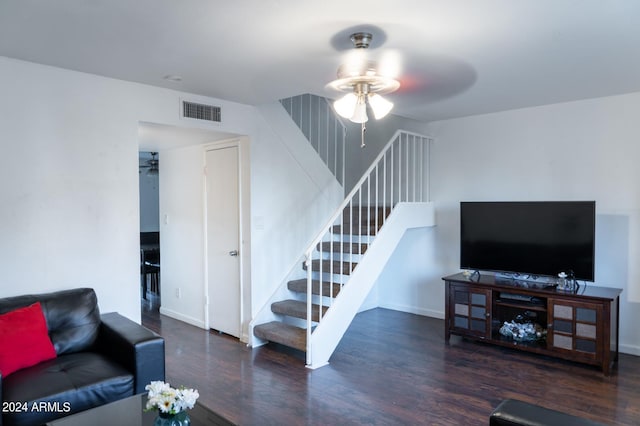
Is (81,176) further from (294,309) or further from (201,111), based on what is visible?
(294,309)

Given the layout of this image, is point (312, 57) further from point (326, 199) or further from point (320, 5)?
point (326, 199)

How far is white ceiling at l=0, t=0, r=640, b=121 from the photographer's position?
2.23m

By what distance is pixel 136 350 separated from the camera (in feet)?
8.95

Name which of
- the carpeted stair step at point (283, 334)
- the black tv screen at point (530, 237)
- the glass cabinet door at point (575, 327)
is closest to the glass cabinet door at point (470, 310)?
the black tv screen at point (530, 237)

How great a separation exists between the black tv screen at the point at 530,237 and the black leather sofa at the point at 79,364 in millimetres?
3290

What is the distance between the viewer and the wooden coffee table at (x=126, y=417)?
2.01 meters

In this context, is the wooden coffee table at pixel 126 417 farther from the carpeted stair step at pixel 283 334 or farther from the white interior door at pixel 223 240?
the white interior door at pixel 223 240

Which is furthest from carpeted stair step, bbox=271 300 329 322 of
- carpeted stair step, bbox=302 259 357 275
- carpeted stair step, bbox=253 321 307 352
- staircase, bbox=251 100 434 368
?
carpeted stair step, bbox=302 259 357 275

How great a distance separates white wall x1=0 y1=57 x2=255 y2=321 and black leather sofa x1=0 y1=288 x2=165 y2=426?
10.4 inches

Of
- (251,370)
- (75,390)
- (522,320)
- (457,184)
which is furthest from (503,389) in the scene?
(75,390)

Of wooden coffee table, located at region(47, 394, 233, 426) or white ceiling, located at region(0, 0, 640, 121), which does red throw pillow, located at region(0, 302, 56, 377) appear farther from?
white ceiling, located at region(0, 0, 640, 121)

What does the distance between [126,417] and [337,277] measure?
2669mm

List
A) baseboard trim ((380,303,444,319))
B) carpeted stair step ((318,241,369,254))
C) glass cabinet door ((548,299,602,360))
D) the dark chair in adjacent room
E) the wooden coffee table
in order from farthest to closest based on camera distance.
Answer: the dark chair in adjacent room, baseboard trim ((380,303,444,319)), carpeted stair step ((318,241,369,254)), glass cabinet door ((548,299,602,360)), the wooden coffee table

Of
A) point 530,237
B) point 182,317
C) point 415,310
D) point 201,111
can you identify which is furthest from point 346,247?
point 182,317
